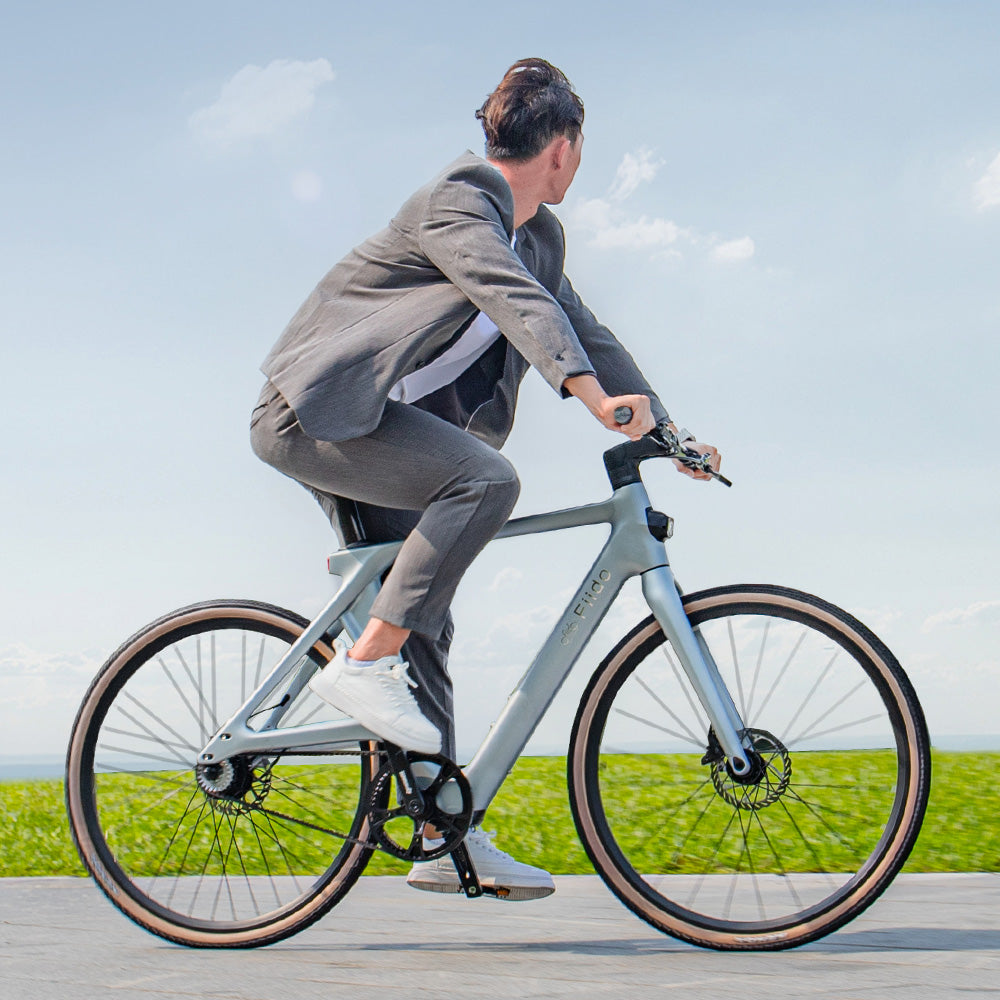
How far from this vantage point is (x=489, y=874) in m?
3.15

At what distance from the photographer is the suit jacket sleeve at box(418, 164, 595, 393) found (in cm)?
289

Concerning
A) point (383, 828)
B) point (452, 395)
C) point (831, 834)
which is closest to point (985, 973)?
point (831, 834)

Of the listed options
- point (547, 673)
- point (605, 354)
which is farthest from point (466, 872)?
point (605, 354)

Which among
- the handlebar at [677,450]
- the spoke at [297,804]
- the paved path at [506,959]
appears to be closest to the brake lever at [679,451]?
the handlebar at [677,450]

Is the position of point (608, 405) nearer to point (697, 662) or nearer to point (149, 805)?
point (697, 662)

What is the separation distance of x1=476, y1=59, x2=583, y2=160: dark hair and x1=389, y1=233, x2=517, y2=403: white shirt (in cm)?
26

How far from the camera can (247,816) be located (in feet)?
11.0

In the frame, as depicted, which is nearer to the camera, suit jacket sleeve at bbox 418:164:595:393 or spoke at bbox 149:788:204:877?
suit jacket sleeve at bbox 418:164:595:393

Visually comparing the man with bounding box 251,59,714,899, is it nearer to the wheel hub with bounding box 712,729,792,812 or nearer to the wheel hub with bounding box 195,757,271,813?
the wheel hub with bounding box 195,757,271,813

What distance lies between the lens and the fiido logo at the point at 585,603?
316 cm

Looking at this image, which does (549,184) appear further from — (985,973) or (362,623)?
(985,973)

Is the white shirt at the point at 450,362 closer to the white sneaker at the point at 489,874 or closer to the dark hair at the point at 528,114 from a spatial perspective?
the dark hair at the point at 528,114

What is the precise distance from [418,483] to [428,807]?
821mm

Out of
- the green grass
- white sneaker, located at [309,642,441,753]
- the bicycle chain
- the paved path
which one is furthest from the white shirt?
the paved path
